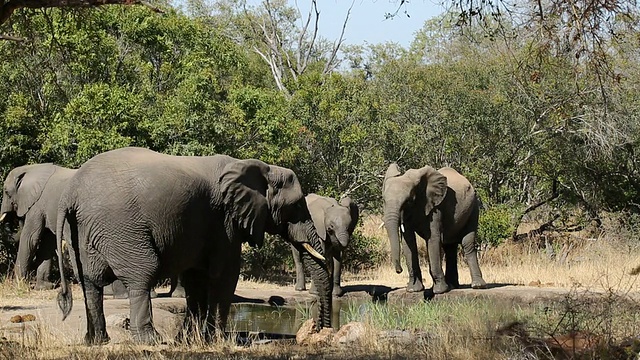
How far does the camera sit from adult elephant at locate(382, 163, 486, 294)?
60.7 ft

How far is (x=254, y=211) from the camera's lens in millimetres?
12688

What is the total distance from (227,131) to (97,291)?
1054 cm

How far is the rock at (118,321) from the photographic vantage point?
42.2 feet

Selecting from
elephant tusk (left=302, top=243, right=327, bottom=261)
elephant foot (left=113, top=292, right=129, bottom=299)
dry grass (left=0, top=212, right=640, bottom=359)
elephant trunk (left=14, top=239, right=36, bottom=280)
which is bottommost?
dry grass (left=0, top=212, right=640, bottom=359)

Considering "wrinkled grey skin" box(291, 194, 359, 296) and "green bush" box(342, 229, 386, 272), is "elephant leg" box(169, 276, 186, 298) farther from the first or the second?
"green bush" box(342, 229, 386, 272)

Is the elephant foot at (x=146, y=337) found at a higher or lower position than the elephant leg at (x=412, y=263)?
lower

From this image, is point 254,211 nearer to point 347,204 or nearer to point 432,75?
point 347,204

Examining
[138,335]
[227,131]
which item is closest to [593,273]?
[227,131]

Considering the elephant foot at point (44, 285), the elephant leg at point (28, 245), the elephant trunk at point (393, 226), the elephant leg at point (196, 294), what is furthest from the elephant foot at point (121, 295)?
the elephant leg at point (196, 294)

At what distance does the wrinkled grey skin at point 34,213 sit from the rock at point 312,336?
808cm

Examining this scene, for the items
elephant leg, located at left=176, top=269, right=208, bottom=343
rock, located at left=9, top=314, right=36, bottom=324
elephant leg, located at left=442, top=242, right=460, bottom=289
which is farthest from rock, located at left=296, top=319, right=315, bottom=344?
elephant leg, located at left=442, top=242, right=460, bottom=289

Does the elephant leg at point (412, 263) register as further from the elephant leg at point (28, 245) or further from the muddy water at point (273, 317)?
the elephant leg at point (28, 245)

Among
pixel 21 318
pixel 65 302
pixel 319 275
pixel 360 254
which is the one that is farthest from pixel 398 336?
pixel 360 254

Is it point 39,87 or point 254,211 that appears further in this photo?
point 39,87
